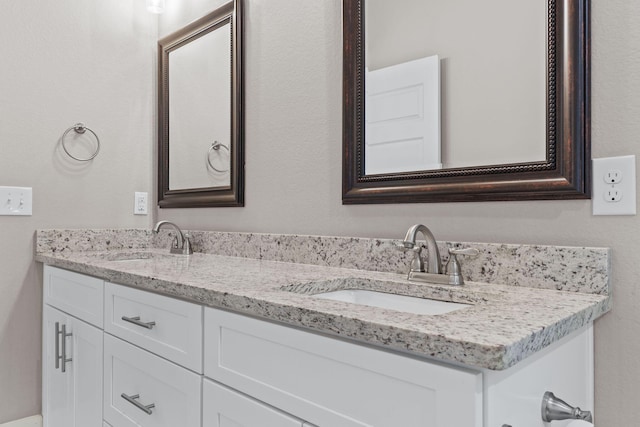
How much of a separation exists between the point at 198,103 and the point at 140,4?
666 millimetres

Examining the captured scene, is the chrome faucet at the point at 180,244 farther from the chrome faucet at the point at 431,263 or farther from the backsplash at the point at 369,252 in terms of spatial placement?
the chrome faucet at the point at 431,263

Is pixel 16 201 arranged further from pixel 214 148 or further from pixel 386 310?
pixel 386 310

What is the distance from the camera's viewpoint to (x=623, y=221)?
89 cm

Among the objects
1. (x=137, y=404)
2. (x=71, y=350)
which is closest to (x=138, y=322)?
(x=137, y=404)

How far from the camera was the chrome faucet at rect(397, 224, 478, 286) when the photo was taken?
3.40 ft

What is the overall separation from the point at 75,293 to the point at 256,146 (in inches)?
32.6

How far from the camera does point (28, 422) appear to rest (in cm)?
181

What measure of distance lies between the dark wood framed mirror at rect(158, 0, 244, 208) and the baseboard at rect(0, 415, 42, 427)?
103 cm

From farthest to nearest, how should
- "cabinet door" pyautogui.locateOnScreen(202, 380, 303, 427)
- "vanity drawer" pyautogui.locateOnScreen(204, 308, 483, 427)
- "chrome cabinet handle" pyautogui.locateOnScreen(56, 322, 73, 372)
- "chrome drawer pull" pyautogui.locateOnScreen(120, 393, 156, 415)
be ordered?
"chrome cabinet handle" pyautogui.locateOnScreen(56, 322, 73, 372) → "chrome drawer pull" pyautogui.locateOnScreen(120, 393, 156, 415) → "cabinet door" pyautogui.locateOnScreen(202, 380, 303, 427) → "vanity drawer" pyautogui.locateOnScreen(204, 308, 483, 427)

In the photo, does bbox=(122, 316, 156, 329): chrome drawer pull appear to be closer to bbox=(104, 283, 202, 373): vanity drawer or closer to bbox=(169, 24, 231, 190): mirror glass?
bbox=(104, 283, 202, 373): vanity drawer

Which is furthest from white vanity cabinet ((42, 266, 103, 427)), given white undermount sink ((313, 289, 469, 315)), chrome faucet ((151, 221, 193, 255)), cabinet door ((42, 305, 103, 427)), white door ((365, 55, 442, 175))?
white door ((365, 55, 442, 175))

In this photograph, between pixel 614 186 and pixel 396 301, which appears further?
pixel 396 301

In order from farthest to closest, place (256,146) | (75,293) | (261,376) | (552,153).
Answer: (256,146)
(75,293)
(552,153)
(261,376)

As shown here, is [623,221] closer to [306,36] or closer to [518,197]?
[518,197]
